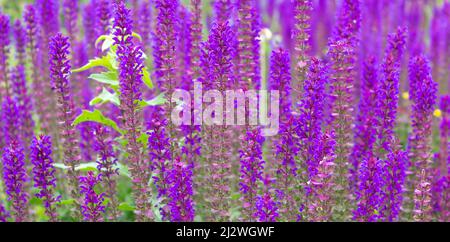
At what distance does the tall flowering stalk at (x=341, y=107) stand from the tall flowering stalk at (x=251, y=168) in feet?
2.07

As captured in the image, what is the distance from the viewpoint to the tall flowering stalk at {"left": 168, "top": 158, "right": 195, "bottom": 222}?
3.42 meters

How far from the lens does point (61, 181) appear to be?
16.7 feet

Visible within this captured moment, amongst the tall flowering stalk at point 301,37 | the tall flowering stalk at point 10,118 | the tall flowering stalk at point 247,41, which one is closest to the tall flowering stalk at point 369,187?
the tall flowering stalk at point 301,37

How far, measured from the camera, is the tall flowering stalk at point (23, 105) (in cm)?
487

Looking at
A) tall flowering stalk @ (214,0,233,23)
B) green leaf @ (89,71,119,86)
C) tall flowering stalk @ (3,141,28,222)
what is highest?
tall flowering stalk @ (214,0,233,23)

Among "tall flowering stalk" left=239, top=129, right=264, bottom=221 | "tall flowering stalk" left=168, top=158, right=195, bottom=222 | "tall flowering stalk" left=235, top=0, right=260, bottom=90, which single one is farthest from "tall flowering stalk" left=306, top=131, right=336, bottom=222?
"tall flowering stalk" left=235, top=0, right=260, bottom=90

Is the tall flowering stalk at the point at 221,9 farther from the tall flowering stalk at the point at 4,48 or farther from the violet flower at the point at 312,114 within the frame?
the tall flowering stalk at the point at 4,48

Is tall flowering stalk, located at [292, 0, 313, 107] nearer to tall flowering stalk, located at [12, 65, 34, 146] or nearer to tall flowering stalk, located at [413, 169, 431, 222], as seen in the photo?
tall flowering stalk, located at [413, 169, 431, 222]

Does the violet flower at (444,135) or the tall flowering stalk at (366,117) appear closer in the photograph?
the tall flowering stalk at (366,117)

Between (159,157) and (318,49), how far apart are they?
4004 millimetres

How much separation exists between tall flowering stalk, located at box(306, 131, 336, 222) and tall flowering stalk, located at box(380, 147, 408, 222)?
0.44m

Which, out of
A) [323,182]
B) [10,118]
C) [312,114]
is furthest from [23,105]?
[323,182]

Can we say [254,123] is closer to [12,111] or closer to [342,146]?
[342,146]

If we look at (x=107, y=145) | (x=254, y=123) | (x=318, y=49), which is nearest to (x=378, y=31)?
(x=318, y=49)
